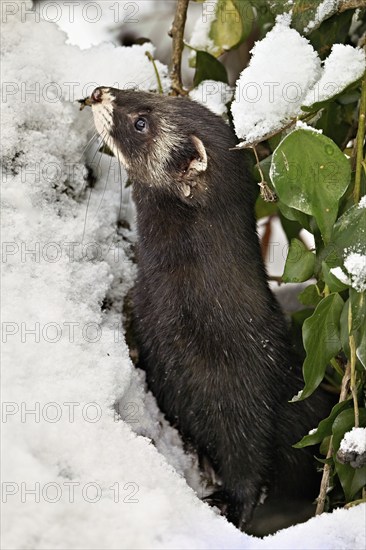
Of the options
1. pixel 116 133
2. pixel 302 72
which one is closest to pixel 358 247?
pixel 302 72

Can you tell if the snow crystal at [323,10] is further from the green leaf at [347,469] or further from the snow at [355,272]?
the green leaf at [347,469]

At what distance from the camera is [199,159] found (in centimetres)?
191

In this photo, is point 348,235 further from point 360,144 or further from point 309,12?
point 309,12

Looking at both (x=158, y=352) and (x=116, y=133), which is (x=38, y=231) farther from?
(x=158, y=352)

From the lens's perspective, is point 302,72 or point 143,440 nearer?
point 143,440

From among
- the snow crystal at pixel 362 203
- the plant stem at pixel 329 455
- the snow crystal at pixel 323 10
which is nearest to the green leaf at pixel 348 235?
the snow crystal at pixel 362 203

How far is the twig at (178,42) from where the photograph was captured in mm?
2227

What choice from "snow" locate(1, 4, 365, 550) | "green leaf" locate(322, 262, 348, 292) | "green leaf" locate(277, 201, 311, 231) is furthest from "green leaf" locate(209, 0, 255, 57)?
"green leaf" locate(322, 262, 348, 292)

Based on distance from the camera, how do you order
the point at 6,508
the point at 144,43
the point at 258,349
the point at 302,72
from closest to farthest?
the point at 6,508, the point at 302,72, the point at 258,349, the point at 144,43

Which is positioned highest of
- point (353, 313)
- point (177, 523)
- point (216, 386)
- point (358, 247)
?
point (358, 247)

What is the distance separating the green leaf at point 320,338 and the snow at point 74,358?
0.26m

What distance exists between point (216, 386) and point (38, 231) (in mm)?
540

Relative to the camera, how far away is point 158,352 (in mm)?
2092

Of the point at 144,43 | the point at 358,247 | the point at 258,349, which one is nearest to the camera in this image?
the point at 358,247
